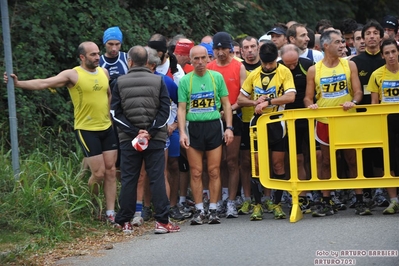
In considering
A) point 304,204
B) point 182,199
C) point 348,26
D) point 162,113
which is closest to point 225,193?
point 182,199

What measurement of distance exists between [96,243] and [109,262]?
1.30 metres

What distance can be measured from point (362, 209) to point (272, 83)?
2.01m

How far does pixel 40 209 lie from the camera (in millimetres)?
11211

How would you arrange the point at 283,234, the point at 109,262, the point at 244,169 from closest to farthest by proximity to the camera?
the point at 109,262 < the point at 283,234 < the point at 244,169

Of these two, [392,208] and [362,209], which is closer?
[392,208]

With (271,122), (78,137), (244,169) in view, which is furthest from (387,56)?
(78,137)

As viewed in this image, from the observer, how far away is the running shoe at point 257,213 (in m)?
11.8

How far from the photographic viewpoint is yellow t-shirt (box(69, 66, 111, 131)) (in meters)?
11.9

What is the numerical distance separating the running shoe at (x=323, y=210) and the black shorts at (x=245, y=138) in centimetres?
149

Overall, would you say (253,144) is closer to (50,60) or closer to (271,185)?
(271,185)

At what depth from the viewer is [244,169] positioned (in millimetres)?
12961

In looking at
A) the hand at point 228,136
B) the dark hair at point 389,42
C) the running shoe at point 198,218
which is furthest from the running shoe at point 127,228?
the dark hair at point 389,42

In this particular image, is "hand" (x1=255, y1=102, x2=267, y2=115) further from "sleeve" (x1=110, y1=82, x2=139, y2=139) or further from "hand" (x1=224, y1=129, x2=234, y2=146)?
"sleeve" (x1=110, y1=82, x2=139, y2=139)

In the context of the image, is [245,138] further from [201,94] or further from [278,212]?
[278,212]
